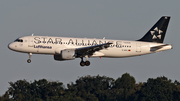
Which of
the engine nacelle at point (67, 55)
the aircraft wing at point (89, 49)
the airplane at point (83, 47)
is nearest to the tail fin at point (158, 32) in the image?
the airplane at point (83, 47)

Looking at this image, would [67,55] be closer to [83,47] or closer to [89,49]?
[83,47]

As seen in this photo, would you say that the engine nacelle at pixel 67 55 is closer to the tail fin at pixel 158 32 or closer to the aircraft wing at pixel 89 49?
the aircraft wing at pixel 89 49

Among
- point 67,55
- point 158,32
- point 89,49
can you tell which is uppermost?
point 158,32

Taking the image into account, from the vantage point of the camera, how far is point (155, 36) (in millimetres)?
68125

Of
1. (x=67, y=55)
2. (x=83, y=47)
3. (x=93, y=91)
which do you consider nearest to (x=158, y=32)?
(x=83, y=47)

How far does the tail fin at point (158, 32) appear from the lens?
6800cm

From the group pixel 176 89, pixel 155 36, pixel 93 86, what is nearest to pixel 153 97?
pixel 176 89

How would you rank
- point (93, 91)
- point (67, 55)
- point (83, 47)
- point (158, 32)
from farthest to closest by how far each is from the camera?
point (93, 91)
point (158, 32)
point (83, 47)
point (67, 55)

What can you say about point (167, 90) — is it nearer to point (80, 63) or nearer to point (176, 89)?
point (176, 89)

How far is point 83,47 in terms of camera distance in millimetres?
62031

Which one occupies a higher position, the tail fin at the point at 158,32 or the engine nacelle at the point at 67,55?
the tail fin at the point at 158,32

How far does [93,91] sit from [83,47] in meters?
73.2

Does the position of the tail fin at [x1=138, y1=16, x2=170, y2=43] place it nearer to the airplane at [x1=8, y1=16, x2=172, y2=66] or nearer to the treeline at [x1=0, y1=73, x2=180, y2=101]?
the airplane at [x1=8, y1=16, x2=172, y2=66]

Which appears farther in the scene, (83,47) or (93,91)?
(93,91)
